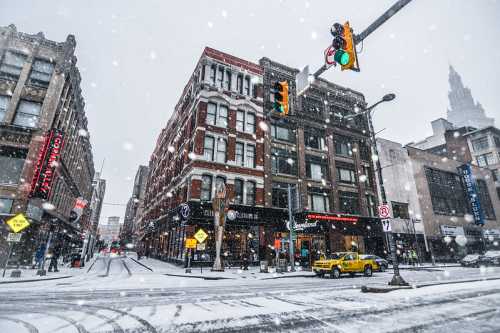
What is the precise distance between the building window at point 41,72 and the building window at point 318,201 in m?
27.2

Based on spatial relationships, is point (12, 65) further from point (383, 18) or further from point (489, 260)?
point (489, 260)

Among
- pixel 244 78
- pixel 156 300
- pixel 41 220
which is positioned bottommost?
pixel 156 300

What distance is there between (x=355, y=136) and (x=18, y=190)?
1413 inches

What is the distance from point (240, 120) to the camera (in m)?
28.3

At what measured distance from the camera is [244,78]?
29.7 meters

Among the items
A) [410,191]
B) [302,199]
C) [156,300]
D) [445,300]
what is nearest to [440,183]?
[410,191]

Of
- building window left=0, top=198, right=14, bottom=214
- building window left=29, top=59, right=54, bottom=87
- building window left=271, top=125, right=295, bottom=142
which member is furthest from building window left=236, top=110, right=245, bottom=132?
building window left=0, top=198, right=14, bottom=214

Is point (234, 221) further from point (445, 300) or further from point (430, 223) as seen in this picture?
point (430, 223)

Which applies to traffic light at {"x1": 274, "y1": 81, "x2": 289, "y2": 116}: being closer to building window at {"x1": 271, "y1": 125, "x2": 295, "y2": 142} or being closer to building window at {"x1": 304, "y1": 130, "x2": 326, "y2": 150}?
building window at {"x1": 271, "y1": 125, "x2": 295, "y2": 142}

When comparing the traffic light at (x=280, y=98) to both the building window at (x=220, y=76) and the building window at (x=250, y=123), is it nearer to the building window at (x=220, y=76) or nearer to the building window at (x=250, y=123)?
the building window at (x=250, y=123)

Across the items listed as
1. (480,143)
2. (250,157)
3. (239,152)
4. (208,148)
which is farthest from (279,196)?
(480,143)

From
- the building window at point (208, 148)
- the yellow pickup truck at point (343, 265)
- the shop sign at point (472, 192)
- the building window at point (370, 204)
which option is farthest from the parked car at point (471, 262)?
the building window at point (208, 148)

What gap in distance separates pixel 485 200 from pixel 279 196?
138 ft

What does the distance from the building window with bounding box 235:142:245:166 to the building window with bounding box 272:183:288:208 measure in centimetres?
439
